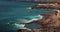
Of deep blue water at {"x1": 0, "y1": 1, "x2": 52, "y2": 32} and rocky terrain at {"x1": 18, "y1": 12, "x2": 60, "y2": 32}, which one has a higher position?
deep blue water at {"x1": 0, "y1": 1, "x2": 52, "y2": 32}

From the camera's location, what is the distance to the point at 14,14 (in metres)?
4.75

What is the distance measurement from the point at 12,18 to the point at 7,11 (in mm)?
357

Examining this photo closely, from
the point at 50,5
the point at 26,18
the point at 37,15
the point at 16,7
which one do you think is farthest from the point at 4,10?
the point at 50,5

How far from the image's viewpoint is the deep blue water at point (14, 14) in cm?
452

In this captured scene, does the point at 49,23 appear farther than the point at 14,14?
No

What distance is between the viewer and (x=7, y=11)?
15.8 ft

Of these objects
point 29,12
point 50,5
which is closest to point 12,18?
point 29,12

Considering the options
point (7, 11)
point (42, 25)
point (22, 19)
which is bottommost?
point (42, 25)

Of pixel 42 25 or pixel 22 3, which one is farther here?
pixel 22 3

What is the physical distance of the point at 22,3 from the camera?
4.98 meters

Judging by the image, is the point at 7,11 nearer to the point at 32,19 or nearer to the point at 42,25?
the point at 32,19

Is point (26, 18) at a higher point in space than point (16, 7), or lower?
lower

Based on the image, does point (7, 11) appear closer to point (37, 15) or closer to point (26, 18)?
point (26, 18)

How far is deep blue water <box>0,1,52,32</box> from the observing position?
4.52 metres
